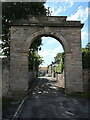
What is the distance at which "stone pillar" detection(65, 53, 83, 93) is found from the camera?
10.8m

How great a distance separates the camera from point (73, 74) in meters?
10.9

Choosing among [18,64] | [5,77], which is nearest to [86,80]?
[18,64]

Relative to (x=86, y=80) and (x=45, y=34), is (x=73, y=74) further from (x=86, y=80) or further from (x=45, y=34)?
(x=45, y=34)

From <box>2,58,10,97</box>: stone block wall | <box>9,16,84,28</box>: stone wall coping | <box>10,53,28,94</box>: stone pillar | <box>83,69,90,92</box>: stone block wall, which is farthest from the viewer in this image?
<box>83,69,90,92</box>: stone block wall

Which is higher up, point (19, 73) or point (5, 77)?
point (19, 73)

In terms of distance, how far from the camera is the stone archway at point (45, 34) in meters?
10.8

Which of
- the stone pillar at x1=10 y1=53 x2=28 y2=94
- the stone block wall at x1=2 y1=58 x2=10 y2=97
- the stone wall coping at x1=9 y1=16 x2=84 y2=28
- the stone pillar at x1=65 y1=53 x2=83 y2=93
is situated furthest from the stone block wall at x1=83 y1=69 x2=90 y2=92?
the stone block wall at x1=2 y1=58 x2=10 y2=97

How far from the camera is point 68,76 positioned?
1090 centimetres

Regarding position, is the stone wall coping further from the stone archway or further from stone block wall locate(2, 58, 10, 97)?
stone block wall locate(2, 58, 10, 97)

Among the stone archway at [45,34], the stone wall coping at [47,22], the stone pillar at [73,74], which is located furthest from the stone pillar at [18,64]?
the stone pillar at [73,74]

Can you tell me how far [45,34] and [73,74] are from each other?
420 cm

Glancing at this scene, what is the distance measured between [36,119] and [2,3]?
12.5 meters

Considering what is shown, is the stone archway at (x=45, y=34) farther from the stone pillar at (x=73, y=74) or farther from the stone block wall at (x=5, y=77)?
the stone block wall at (x=5, y=77)

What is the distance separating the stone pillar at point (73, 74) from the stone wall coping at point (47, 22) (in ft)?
8.78
